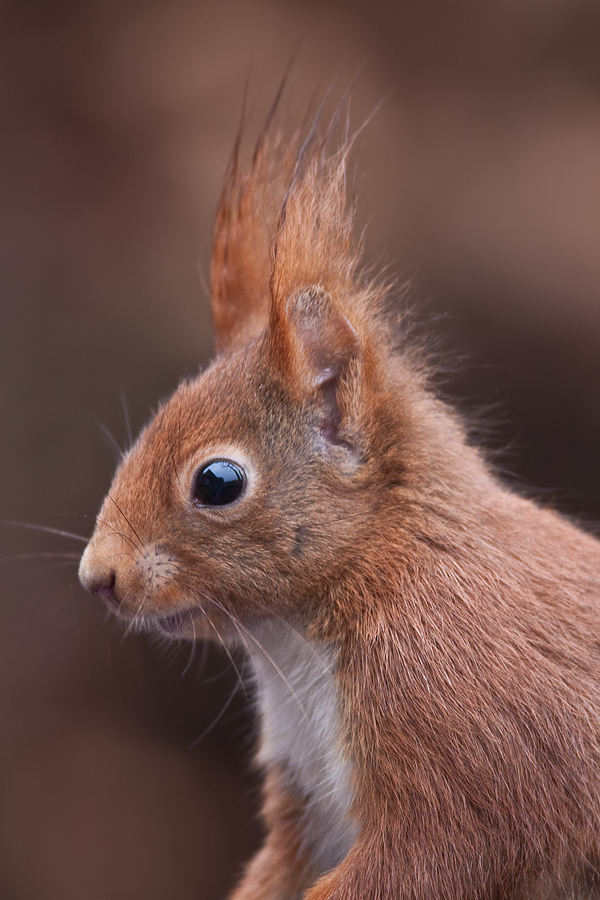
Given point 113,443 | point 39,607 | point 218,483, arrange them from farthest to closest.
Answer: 1. point 39,607
2. point 113,443
3. point 218,483

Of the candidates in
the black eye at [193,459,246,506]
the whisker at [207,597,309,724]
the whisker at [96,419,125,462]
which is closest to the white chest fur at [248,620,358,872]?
the whisker at [207,597,309,724]

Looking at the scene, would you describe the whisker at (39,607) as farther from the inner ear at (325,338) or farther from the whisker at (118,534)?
the inner ear at (325,338)

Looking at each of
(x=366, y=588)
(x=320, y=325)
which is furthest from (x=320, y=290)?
(x=366, y=588)

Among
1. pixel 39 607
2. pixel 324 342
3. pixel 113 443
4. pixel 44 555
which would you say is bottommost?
pixel 39 607

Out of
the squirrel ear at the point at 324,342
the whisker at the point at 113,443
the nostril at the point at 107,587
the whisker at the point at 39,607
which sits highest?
the squirrel ear at the point at 324,342

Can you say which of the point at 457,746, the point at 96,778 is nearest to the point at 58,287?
the point at 96,778

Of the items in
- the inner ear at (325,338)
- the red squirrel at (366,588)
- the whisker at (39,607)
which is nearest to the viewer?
the red squirrel at (366,588)

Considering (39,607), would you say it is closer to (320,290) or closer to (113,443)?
(113,443)

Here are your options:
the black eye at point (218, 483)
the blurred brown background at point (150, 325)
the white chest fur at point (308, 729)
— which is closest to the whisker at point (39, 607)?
the blurred brown background at point (150, 325)
